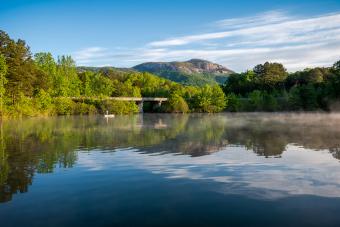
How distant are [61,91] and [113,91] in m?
29.3

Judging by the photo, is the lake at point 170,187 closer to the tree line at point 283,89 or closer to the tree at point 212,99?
the tree line at point 283,89

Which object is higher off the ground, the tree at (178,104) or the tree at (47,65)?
the tree at (47,65)

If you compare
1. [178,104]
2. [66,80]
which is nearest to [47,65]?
[66,80]

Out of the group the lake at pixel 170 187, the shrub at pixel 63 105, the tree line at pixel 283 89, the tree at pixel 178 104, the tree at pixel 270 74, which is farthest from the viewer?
the tree at pixel 270 74

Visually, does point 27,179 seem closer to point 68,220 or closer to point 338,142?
point 68,220

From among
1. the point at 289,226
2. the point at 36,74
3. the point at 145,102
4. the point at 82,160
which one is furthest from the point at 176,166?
the point at 145,102

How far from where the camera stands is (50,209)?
35.9 feet

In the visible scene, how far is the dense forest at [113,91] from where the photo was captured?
7569cm

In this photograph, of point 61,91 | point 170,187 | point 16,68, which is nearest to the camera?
point 170,187

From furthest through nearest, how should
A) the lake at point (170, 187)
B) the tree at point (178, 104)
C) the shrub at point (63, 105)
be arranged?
the tree at point (178, 104)
the shrub at point (63, 105)
the lake at point (170, 187)

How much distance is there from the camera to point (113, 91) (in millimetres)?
126188

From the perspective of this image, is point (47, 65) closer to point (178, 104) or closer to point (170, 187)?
point (178, 104)

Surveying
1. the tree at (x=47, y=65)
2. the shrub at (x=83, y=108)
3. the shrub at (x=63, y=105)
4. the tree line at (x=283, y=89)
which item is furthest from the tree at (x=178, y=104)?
the tree at (x=47, y=65)

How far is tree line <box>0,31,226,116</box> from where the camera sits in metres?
74.9
